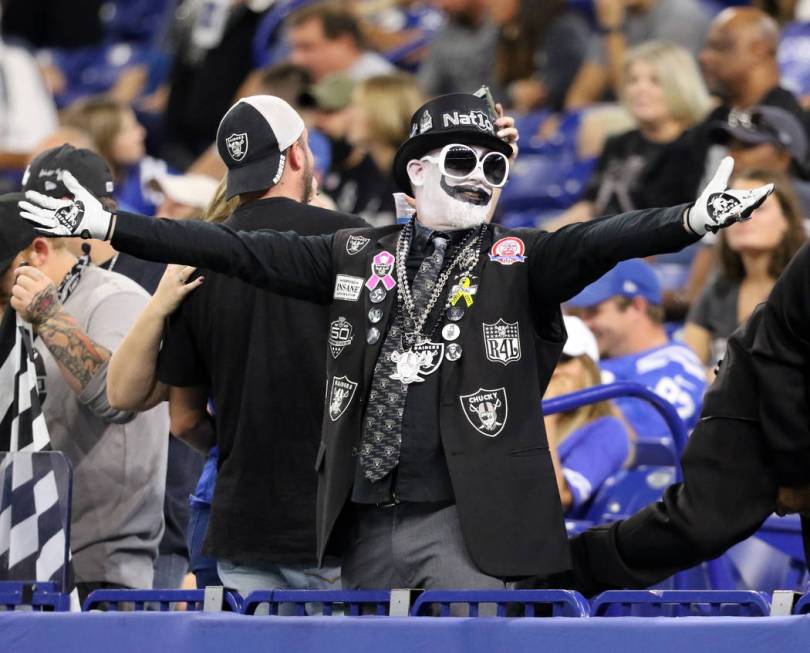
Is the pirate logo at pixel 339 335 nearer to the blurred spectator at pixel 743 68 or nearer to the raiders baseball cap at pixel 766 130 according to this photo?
the raiders baseball cap at pixel 766 130

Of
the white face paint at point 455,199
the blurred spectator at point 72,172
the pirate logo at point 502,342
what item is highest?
the blurred spectator at point 72,172

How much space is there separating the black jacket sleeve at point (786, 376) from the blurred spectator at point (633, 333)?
8.95 ft

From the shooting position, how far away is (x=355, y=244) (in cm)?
432

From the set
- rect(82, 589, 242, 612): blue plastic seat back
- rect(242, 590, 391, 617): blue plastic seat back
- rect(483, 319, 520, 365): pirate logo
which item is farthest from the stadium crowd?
rect(82, 589, 242, 612): blue plastic seat back

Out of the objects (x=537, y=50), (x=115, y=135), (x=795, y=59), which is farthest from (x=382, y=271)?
(x=537, y=50)

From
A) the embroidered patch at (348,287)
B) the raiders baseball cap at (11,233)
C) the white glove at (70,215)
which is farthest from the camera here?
the raiders baseball cap at (11,233)

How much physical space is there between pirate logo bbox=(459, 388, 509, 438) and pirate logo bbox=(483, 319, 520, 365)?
3.1 inches

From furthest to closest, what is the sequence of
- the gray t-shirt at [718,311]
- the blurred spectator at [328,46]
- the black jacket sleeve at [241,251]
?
the blurred spectator at [328,46]
the gray t-shirt at [718,311]
the black jacket sleeve at [241,251]

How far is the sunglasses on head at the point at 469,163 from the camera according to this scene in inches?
165

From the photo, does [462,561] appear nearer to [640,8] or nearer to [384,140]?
[384,140]

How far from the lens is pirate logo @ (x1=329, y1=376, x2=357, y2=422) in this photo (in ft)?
13.6

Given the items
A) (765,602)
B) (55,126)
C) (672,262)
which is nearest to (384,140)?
(672,262)

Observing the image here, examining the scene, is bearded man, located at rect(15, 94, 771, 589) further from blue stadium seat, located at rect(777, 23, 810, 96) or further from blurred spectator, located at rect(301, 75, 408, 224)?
blue stadium seat, located at rect(777, 23, 810, 96)

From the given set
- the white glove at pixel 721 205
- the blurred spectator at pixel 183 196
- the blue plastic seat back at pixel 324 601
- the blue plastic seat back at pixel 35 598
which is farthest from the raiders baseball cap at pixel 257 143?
the blurred spectator at pixel 183 196
